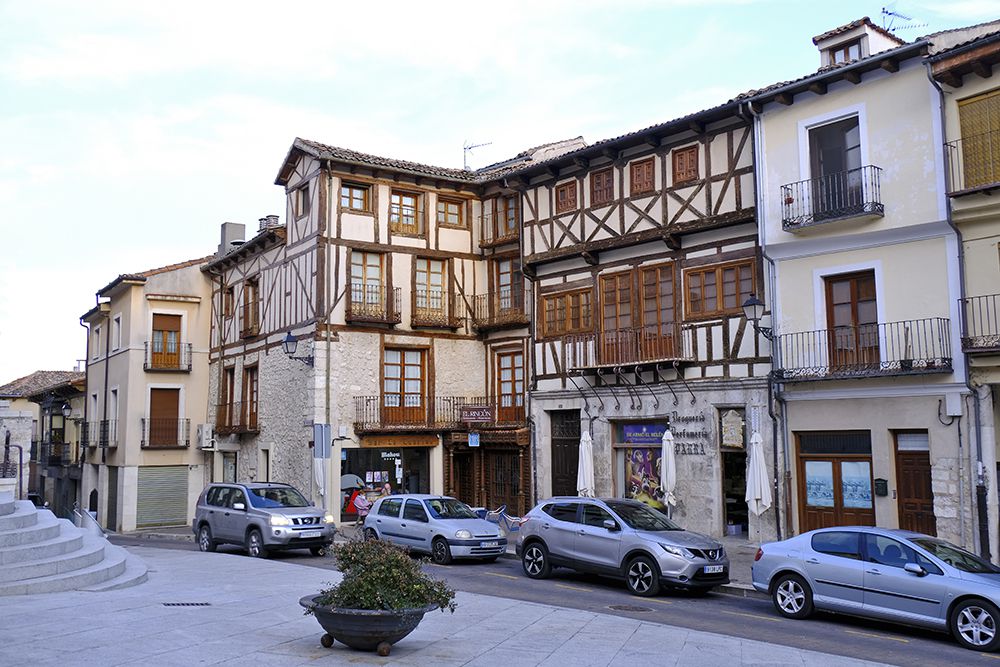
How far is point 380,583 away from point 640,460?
15.7 metres

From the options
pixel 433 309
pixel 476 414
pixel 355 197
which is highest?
pixel 355 197

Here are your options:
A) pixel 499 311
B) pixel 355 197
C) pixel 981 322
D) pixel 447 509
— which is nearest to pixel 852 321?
pixel 981 322

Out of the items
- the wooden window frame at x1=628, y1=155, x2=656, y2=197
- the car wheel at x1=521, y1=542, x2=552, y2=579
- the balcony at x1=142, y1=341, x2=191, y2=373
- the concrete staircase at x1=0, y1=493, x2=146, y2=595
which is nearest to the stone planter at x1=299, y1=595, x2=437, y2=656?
the concrete staircase at x1=0, y1=493, x2=146, y2=595

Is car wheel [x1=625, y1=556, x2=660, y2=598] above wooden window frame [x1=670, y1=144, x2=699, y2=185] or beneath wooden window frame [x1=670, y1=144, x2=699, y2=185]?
beneath

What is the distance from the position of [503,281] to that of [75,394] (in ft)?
83.8

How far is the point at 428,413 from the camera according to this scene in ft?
95.9

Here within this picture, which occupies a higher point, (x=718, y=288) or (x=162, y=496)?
(x=718, y=288)

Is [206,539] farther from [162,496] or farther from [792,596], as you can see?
[162,496]

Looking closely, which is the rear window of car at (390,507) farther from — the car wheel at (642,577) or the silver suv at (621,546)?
the car wheel at (642,577)

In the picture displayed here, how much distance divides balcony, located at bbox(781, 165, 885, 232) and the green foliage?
13.2 meters

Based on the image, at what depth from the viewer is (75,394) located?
147 feet

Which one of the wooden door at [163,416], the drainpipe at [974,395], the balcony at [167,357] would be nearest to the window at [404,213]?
the balcony at [167,357]

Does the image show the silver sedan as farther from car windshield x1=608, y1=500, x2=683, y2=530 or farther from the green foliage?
the green foliage

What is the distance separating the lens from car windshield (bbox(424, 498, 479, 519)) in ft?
65.1
